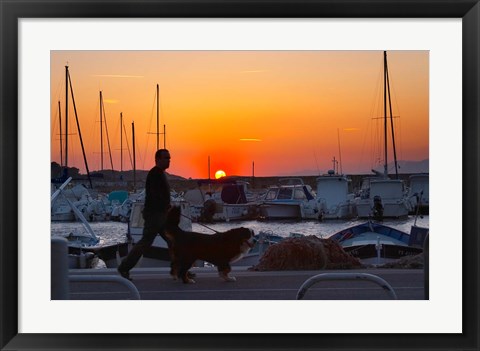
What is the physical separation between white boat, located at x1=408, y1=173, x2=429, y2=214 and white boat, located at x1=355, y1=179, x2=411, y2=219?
22cm

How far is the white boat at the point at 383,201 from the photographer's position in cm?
1302

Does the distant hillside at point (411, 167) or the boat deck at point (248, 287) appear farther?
the distant hillside at point (411, 167)

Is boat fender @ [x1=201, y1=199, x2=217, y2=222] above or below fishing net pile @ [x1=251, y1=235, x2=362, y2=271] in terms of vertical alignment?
above

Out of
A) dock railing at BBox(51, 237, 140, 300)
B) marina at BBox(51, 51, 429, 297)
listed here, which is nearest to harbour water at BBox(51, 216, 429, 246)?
marina at BBox(51, 51, 429, 297)

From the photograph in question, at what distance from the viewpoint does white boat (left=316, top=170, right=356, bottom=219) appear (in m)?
14.1

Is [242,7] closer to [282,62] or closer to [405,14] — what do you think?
[405,14]

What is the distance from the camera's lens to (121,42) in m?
6.53

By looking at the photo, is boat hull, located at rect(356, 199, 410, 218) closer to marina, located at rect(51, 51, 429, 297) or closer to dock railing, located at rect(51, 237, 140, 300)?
marina, located at rect(51, 51, 429, 297)

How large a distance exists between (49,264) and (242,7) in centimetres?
227

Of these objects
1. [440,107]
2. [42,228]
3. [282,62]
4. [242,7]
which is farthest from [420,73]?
[42,228]

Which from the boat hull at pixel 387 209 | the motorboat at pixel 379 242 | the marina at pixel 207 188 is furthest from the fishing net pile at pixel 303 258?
the boat hull at pixel 387 209

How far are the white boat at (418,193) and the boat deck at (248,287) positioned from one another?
1222mm

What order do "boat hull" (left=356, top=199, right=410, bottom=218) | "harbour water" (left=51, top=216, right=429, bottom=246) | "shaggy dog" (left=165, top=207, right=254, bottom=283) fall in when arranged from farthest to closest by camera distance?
"boat hull" (left=356, top=199, right=410, bottom=218)
"harbour water" (left=51, top=216, right=429, bottom=246)
"shaggy dog" (left=165, top=207, right=254, bottom=283)

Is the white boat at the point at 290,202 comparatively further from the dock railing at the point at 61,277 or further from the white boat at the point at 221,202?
the dock railing at the point at 61,277
